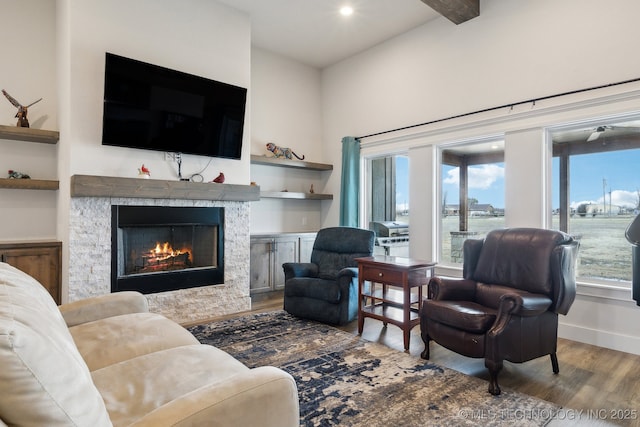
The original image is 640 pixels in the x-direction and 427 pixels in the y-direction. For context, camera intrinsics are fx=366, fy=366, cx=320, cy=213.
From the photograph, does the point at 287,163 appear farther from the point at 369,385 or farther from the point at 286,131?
the point at 369,385

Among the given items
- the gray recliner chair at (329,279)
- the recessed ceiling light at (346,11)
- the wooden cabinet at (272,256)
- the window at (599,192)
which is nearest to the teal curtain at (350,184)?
the wooden cabinet at (272,256)

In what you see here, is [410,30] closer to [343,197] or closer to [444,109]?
[444,109]

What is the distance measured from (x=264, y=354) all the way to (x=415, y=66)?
398 centimetres

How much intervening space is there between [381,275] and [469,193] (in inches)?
74.2

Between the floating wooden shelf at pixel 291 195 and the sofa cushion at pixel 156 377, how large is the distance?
3592 millimetres

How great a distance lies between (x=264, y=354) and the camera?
3.04 m

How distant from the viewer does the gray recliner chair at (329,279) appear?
12.4 feet

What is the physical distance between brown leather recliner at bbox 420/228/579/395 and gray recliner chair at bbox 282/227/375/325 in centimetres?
97

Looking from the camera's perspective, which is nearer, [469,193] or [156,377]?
[156,377]

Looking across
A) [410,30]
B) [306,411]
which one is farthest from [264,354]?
[410,30]

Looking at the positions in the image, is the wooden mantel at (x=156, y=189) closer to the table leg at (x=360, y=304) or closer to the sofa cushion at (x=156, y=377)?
the table leg at (x=360, y=304)

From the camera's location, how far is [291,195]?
18.1 ft

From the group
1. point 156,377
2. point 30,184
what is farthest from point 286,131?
point 156,377

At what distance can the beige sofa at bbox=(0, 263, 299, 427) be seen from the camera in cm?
75
